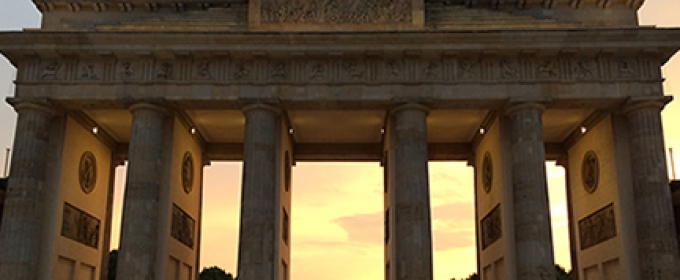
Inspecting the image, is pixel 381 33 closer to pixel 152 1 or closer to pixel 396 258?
pixel 396 258

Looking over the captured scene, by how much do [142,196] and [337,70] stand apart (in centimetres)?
857

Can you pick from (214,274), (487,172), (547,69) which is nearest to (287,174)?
(487,172)

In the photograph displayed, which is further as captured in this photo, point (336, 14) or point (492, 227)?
point (492, 227)

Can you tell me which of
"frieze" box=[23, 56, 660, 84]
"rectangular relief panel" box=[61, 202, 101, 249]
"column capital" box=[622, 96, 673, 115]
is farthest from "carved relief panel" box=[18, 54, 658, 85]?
"rectangular relief panel" box=[61, 202, 101, 249]

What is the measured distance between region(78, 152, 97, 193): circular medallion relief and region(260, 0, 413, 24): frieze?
986cm

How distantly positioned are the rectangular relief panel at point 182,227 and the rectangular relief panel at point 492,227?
42.9 ft

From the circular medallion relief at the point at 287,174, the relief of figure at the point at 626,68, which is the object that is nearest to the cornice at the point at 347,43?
the relief of figure at the point at 626,68

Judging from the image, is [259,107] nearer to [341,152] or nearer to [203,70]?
[203,70]

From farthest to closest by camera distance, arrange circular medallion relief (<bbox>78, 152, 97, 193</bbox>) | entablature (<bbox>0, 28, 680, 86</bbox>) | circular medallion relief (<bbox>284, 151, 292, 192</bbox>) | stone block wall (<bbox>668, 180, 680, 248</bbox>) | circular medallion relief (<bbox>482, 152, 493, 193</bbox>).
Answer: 1. circular medallion relief (<bbox>284, 151, 292, 192</bbox>)
2. circular medallion relief (<bbox>482, 152, 493, 193</bbox>)
3. circular medallion relief (<bbox>78, 152, 97, 193</bbox>)
4. stone block wall (<bbox>668, 180, 680, 248</bbox>)
5. entablature (<bbox>0, 28, 680, 86</bbox>)

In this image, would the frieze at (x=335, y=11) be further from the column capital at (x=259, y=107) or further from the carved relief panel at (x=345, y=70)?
the column capital at (x=259, y=107)

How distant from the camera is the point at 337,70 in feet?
85.1

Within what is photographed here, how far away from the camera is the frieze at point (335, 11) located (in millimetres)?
26328

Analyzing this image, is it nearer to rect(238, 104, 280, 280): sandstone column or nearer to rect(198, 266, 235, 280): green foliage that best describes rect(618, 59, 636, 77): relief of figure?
rect(238, 104, 280, 280): sandstone column

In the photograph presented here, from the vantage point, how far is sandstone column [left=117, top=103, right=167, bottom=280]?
2405 centimetres
